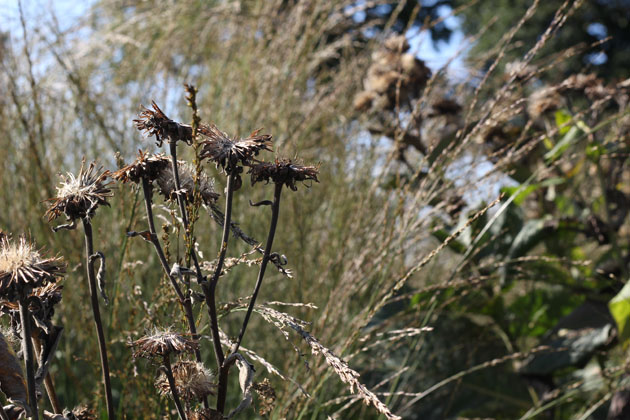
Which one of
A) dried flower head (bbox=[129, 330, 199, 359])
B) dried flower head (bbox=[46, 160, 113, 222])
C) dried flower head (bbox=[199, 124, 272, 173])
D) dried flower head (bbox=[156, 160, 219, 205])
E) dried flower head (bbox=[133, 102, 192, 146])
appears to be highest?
dried flower head (bbox=[133, 102, 192, 146])

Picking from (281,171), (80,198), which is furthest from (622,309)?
(80,198)

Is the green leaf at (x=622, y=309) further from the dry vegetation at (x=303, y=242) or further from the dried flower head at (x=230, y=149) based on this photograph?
the dried flower head at (x=230, y=149)

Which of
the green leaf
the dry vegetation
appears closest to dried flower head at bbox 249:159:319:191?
the dry vegetation

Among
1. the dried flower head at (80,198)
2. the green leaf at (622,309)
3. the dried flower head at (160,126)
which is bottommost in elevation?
the green leaf at (622,309)

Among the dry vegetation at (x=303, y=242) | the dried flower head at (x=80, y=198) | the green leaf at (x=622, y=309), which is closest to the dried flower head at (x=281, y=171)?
the dry vegetation at (x=303, y=242)

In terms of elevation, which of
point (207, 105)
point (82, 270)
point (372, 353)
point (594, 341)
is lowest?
point (372, 353)

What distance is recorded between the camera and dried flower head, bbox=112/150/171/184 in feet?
1.62

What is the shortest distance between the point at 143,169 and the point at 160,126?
0.04m

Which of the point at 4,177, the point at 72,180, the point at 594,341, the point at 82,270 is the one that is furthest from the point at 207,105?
the point at 72,180

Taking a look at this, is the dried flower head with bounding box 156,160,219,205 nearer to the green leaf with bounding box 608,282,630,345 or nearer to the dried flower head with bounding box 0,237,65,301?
the dried flower head with bounding box 0,237,65,301

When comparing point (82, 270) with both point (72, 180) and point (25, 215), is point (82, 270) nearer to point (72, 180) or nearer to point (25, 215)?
point (25, 215)

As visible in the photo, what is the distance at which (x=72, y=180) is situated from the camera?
1.61 feet

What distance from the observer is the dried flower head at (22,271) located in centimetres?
40

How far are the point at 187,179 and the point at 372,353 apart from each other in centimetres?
85
